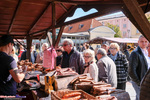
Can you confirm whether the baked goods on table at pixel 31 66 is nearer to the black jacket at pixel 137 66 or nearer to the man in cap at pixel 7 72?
the man in cap at pixel 7 72

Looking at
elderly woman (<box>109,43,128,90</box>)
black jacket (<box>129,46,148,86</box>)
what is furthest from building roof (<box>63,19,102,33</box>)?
black jacket (<box>129,46,148,86</box>)

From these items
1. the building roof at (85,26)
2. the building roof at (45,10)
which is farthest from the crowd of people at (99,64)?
the building roof at (85,26)

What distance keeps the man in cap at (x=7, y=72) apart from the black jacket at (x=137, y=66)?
2.16 metres

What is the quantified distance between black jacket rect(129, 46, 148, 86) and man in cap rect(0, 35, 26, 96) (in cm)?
216

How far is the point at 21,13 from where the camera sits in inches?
215

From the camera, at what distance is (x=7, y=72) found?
2270 mm

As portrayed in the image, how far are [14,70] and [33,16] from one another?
4070 mm

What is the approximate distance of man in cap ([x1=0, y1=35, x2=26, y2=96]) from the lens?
2234mm

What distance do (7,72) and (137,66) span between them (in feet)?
8.15

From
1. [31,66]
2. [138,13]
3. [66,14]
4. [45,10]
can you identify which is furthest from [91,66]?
[45,10]

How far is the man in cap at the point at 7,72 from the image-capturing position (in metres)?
2.23

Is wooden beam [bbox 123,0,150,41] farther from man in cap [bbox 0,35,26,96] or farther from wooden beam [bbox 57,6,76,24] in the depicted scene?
wooden beam [bbox 57,6,76,24]

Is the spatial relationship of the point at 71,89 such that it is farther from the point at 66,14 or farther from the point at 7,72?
the point at 66,14

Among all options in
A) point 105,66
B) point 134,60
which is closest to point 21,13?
point 105,66
